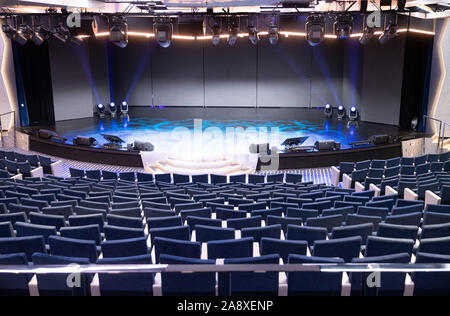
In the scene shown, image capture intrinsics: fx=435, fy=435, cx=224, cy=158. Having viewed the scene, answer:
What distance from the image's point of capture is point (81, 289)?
A: 11.2 ft

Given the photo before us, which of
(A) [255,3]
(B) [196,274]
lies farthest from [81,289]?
(A) [255,3]

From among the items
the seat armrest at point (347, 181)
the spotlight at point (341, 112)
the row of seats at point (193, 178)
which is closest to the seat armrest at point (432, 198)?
the seat armrest at point (347, 181)

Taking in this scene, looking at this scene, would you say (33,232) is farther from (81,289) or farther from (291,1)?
(291,1)

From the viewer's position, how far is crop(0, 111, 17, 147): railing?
17.1m

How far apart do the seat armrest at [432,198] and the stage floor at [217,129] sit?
7455 mm

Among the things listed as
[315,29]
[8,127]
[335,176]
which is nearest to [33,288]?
[335,176]

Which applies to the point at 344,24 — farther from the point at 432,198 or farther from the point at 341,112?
the point at 341,112

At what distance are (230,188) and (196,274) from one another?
5.71m

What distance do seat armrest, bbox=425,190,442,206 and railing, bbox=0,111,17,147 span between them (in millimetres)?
15262

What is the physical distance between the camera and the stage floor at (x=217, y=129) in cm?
1559

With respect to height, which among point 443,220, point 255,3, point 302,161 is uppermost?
point 255,3

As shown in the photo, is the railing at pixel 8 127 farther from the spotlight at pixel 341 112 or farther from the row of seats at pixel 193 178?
the spotlight at pixel 341 112

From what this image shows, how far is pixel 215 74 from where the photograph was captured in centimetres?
2466
